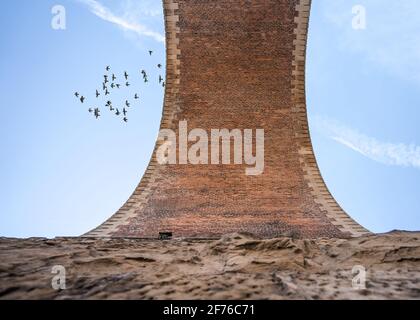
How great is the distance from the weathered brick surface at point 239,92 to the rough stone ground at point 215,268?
4.95m

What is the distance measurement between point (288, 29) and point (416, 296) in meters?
7.30

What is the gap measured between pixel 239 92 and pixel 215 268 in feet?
21.2

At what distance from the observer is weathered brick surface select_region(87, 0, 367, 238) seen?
7.25m

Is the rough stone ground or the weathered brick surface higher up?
the weathered brick surface

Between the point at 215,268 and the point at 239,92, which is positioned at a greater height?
the point at 239,92

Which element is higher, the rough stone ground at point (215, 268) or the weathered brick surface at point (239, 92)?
the weathered brick surface at point (239, 92)

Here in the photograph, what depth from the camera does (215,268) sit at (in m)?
1.74

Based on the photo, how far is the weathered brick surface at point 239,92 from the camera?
7.25 metres

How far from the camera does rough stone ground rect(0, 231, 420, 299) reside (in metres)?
1.39

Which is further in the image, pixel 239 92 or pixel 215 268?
pixel 239 92

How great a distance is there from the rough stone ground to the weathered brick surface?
4954mm

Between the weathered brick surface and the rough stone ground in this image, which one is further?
the weathered brick surface

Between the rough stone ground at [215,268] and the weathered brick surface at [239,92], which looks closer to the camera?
the rough stone ground at [215,268]
